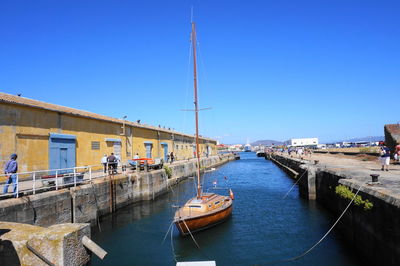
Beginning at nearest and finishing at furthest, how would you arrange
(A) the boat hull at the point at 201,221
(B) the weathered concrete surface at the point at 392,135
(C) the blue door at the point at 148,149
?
(A) the boat hull at the point at 201,221, (B) the weathered concrete surface at the point at 392,135, (C) the blue door at the point at 148,149

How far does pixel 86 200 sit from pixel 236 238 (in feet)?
27.2

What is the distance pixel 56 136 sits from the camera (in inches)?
751

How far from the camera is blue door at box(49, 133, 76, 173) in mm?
18797

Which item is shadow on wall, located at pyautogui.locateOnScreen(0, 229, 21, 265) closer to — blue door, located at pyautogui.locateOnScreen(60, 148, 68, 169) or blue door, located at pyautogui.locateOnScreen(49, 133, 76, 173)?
blue door, located at pyautogui.locateOnScreen(49, 133, 76, 173)

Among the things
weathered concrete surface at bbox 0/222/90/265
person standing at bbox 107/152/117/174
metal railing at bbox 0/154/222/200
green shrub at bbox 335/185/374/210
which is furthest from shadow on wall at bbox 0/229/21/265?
person standing at bbox 107/152/117/174

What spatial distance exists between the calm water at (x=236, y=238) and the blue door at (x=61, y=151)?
5237mm

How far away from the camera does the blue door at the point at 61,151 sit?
18.8 meters

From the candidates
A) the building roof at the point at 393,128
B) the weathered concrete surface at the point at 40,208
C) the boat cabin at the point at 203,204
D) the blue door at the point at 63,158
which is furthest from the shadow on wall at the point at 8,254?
the building roof at the point at 393,128

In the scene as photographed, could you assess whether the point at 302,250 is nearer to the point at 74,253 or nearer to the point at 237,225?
the point at 237,225

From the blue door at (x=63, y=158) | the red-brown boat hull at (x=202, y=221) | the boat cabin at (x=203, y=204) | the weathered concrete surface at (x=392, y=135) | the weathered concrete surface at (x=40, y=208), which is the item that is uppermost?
the weathered concrete surface at (x=392, y=135)

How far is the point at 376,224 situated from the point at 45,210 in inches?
505

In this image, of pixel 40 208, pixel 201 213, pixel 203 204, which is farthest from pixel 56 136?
pixel 201 213

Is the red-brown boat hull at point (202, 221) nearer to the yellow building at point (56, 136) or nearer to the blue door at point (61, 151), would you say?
the yellow building at point (56, 136)

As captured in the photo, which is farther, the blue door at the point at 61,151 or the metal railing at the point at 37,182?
the blue door at the point at 61,151
